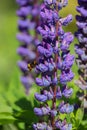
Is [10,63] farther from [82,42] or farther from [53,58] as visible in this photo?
[53,58]

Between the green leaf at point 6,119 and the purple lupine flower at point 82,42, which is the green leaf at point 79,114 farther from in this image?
the green leaf at point 6,119

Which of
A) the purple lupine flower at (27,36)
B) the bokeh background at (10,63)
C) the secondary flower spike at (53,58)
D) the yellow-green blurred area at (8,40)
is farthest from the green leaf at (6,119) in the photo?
the yellow-green blurred area at (8,40)

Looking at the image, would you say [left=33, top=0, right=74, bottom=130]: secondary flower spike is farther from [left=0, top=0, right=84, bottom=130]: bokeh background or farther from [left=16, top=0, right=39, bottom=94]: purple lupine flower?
[left=16, top=0, right=39, bottom=94]: purple lupine flower

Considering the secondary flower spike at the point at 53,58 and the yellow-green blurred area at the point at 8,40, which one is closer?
the secondary flower spike at the point at 53,58

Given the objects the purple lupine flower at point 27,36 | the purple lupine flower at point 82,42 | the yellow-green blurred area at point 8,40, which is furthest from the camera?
the yellow-green blurred area at point 8,40

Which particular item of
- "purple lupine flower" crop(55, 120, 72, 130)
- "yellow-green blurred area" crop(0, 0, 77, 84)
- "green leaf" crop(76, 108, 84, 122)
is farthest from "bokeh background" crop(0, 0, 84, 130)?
"purple lupine flower" crop(55, 120, 72, 130)

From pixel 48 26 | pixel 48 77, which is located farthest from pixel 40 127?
pixel 48 26
